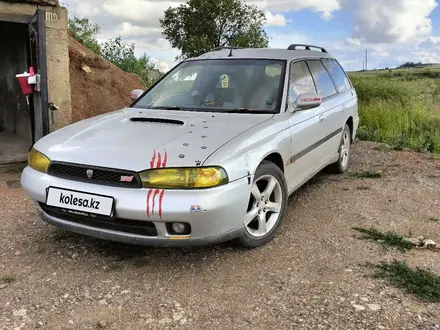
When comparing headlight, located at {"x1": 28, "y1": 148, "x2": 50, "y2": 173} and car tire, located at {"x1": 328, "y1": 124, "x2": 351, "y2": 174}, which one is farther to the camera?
car tire, located at {"x1": 328, "y1": 124, "x2": 351, "y2": 174}

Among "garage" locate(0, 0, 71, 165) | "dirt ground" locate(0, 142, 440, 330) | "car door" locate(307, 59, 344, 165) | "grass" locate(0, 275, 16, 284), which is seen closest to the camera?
"dirt ground" locate(0, 142, 440, 330)

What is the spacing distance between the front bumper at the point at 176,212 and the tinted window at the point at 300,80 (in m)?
1.52

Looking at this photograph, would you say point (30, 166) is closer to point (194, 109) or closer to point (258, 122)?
point (194, 109)

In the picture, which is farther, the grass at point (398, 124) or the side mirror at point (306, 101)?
the grass at point (398, 124)

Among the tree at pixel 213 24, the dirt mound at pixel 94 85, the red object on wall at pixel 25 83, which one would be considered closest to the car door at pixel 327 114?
the red object on wall at pixel 25 83

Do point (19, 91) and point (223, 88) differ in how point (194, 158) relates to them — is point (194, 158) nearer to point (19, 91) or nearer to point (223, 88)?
point (223, 88)

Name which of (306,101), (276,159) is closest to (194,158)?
(276,159)

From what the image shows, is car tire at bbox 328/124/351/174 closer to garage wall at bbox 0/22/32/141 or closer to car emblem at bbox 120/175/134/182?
car emblem at bbox 120/175/134/182

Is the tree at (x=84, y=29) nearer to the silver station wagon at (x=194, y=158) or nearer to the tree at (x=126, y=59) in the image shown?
the tree at (x=126, y=59)

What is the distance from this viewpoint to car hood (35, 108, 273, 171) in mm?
3201

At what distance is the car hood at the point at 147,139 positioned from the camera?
10.5 ft

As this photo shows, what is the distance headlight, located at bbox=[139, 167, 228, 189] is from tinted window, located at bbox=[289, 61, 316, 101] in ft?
5.39

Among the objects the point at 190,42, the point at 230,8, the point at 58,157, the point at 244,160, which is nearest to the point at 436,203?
Result: the point at 244,160

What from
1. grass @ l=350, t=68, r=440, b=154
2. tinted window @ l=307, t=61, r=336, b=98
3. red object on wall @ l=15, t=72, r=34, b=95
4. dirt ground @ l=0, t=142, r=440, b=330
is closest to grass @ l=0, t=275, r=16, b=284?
dirt ground @ l=0, t=142, r=440, b=330
